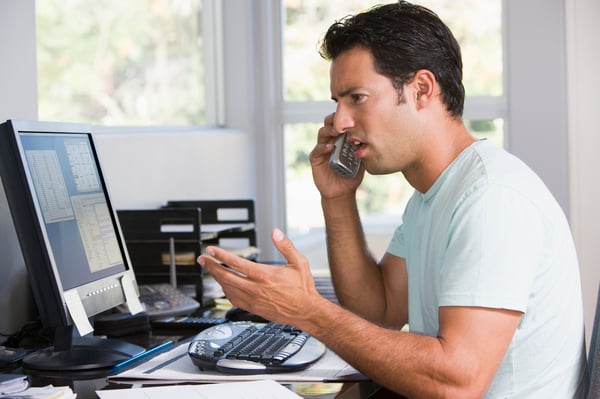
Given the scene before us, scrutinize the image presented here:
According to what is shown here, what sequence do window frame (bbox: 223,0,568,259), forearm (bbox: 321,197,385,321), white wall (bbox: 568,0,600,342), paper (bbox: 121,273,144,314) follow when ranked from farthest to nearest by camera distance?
window frame (bbox: 223,0,568,259) < white wall (bbox: 568,0,600,342) < forearm (bbox: 321,197,385,321) < paper (bbox: 121,273,144,314)

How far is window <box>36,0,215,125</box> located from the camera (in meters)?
2.35

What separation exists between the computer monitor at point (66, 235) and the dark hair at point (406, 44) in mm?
557

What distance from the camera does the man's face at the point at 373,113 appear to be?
63.1 inches

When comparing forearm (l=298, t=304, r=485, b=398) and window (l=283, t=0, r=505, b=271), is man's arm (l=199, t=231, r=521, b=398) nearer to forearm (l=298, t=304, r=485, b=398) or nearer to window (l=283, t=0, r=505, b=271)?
forearm (l=298, t=304, r=485, b=398)

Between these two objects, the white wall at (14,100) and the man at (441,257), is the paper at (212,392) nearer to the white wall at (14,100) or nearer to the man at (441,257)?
the man at (441,257)

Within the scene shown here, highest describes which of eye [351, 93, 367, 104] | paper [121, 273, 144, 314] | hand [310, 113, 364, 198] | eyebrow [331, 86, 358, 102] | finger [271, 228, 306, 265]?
eyebrow [331, 86, 358, 102]

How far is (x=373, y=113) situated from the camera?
1.61m

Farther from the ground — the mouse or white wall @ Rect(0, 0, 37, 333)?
white wall @ Rect(0, 0, 37, 333)

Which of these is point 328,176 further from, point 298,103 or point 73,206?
point 298,103

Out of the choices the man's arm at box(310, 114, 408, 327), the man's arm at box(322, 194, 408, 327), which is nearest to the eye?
the man's arm at box(310, 114, 408, 327)

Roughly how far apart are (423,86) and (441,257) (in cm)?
34

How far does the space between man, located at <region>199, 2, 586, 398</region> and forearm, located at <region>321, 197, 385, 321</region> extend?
0.63 feet

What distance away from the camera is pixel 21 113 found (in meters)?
1.97

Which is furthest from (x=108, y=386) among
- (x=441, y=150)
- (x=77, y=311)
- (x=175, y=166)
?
(x=175, y=166)
